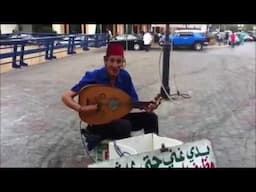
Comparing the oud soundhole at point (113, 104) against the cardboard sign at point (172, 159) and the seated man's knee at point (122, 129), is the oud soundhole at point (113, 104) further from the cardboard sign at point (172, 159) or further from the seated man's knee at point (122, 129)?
the cardboard sign at point (172, 159)

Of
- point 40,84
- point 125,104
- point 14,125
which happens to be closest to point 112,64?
point 125,104

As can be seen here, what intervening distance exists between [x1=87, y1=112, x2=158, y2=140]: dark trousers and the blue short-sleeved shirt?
181mm

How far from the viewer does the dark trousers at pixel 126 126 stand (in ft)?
9.98

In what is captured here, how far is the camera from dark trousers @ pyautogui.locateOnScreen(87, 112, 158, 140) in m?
3.04

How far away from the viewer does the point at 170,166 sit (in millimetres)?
2520

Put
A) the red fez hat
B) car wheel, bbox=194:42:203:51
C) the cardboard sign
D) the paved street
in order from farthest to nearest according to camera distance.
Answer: car wheel, bbox=194:42:203:51 → the paved street → the red fez hat → the cardboard sign

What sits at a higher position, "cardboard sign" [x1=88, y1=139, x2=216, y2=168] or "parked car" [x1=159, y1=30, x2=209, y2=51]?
"parked car" [x1=159, y1=30, x2=209, y2=51]

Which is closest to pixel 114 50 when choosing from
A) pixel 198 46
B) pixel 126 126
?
pixel 126 126

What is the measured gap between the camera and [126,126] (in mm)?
3090

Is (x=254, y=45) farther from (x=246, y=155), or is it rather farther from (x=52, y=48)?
(x=246, y=155)

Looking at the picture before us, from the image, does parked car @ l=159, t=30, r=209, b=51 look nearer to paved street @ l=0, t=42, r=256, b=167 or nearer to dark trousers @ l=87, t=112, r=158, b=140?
paved street @ l=0, t=42, r=256, b=167

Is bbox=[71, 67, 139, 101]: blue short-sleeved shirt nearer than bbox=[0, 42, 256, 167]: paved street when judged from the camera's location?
Yes

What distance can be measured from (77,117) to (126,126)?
3394 mm

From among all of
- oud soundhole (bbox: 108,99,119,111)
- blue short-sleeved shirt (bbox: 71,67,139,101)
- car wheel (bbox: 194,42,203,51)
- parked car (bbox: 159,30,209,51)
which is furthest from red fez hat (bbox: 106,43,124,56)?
car wheel (bbox: 194,42,203,51)
